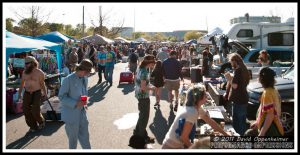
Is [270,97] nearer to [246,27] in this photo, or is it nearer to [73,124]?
[73,124]

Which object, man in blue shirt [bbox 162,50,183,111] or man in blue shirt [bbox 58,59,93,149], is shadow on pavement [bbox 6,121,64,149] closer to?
man in blue shirt [bbox 58,59,93,149]

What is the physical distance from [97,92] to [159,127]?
6304 millimetres

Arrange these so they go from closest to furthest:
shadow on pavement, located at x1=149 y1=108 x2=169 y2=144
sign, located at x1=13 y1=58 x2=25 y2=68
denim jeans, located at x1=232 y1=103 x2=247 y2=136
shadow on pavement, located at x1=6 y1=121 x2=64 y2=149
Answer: denim jeans, located at x1=232 y1=103 x2=247 y2=136 < shadow on pavement, located at x1=6 y1=121 x2=64 y2=149 < shadow on pavement, located at x1=149 y1=108 x2=169 y2=144 < sign, located at x1=13 y1=58 x2=25 y2=68

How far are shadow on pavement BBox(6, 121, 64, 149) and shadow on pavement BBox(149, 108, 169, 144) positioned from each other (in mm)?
2248

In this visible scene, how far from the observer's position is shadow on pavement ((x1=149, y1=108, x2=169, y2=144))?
7.69 metres

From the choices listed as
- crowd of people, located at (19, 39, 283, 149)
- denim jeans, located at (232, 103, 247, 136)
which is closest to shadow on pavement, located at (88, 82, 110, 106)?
crowd of people, located at (19, 39, 283, 149)

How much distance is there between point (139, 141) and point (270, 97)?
2.98m

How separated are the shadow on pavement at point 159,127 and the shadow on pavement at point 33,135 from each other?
2.25 m

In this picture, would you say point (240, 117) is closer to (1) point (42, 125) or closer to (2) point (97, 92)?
(1) point (42, 125)

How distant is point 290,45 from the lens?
64.7 feet

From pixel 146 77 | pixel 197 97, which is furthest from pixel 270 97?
pixel 146 77

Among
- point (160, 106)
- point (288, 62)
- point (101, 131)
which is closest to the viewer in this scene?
point (101, 131)

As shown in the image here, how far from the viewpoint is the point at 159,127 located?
8.47 metres

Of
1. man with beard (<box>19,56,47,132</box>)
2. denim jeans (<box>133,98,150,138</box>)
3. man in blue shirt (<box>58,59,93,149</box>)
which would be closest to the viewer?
man in blue shirt (<box>58,59,93,149</box>)
